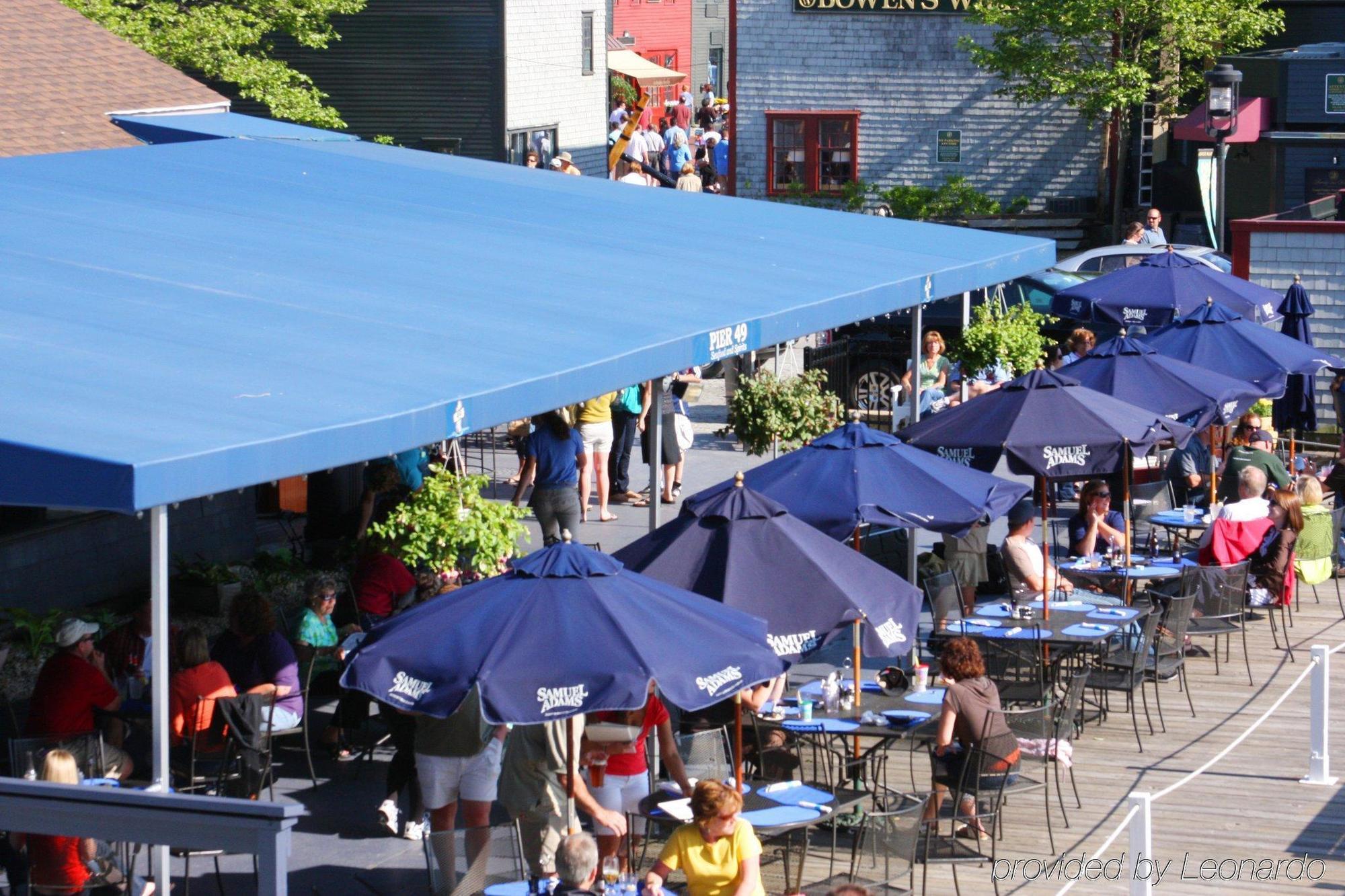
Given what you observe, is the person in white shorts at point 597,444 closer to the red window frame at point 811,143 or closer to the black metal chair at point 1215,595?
the black metal chair at point 1215,595

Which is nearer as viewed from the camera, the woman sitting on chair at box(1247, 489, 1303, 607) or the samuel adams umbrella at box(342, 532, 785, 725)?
the samuel adams umbrella at box(342, 532, 785, 725)

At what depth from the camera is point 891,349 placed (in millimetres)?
23688

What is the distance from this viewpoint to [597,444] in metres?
18.9

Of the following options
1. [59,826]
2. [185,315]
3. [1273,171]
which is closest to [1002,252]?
[185,315]

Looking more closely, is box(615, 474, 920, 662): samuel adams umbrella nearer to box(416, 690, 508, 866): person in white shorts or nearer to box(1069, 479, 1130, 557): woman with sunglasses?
box(416, 690, 508, 866): person in white shorts

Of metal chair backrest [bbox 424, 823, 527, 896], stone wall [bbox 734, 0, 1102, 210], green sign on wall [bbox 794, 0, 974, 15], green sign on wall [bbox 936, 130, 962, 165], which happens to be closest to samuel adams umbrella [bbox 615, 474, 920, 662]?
metal chair backrest [bbox 424, 823, 527, 896]

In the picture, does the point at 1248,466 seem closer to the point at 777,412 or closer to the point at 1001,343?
the point at 1001,343

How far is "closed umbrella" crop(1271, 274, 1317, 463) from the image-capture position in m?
20.2

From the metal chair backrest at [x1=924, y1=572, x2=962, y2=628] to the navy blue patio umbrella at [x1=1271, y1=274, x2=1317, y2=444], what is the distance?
6.75 meters

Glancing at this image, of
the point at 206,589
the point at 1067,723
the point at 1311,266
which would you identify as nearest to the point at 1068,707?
the point at 1067,723

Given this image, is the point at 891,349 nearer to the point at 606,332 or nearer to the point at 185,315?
the point at 606,332

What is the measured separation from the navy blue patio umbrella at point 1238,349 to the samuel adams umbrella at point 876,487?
5450 millimetres

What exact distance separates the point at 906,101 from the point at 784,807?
29.3 metres

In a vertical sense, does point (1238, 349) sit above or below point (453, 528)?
above
